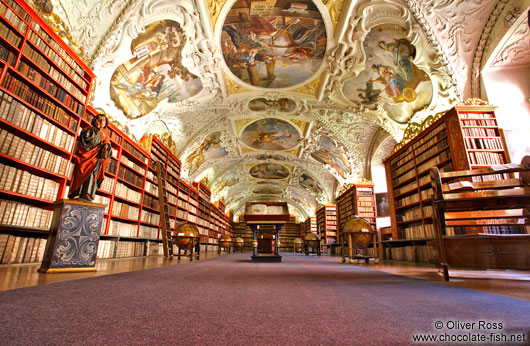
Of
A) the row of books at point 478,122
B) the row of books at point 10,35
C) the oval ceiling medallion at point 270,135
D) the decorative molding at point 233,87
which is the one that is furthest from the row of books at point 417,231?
the row of books at point 10,35

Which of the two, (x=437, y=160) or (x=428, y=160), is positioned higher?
(x=428, y=160)

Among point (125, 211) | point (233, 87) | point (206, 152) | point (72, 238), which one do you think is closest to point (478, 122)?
point (233, 87)

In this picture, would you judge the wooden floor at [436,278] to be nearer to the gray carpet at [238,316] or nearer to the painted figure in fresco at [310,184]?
the gray carpet at [238,316]

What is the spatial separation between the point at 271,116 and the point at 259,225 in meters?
6.31

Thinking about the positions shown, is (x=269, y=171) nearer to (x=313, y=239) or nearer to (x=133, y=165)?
(x=313, y=239)

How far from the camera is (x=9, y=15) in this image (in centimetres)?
440

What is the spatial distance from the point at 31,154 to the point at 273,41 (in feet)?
25.4

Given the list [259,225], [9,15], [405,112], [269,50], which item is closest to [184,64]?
[269,50]

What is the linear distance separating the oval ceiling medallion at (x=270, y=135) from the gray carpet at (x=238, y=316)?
12.9 metres

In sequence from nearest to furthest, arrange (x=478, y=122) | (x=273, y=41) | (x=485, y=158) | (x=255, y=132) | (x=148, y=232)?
(x=485, y=158), (x=478, y=122), (x=273, y=41), (x=148, y=232), (x=255, y=132)

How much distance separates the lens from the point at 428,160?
820 cm

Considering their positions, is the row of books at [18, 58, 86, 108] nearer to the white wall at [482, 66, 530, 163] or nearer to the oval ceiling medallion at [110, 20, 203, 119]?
the oval ceiling medallion at [110, 20, 203, 119]

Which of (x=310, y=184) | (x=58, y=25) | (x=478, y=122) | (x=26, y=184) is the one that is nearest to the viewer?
(x=26, y=184)

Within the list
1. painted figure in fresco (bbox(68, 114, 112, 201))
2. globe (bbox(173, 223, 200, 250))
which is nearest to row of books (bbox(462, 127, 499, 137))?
globe (bbox(173, 223, 200, 250))
